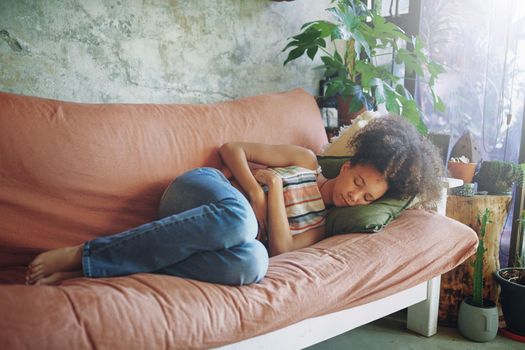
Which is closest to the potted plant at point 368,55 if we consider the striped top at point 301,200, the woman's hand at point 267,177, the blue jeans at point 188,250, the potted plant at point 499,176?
the potted plant at point 499,176

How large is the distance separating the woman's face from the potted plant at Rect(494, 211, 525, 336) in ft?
2.51

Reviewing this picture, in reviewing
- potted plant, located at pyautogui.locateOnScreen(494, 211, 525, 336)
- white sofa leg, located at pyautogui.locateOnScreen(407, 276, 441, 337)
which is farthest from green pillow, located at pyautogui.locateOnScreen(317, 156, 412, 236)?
potted plant, located at pyautogui.locateOnScreen(494, 211, 525, 336)

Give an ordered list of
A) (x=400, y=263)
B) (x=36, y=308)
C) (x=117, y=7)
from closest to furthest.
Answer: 1. (x=36, y=308)
2. (x=400, y=263)
3. (x=117, y=7)

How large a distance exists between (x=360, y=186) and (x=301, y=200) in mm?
220

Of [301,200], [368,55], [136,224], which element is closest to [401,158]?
[301,200]

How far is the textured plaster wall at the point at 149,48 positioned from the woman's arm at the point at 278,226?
29.4 inches

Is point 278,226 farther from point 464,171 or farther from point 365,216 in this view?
point 464,171

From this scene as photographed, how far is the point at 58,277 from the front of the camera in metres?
1.19

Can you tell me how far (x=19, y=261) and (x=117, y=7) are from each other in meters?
1.08

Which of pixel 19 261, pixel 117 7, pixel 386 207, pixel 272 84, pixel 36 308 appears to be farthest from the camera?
pixel 272 84

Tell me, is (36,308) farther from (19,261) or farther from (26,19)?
(26,19)

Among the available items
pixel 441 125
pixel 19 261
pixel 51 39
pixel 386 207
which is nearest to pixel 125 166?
pixel 19 261

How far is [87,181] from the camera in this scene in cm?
144

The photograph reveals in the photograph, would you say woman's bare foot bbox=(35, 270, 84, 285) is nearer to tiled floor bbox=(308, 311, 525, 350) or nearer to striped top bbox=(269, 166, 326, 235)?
striped top bbox=(269, 166, 326, 235)
